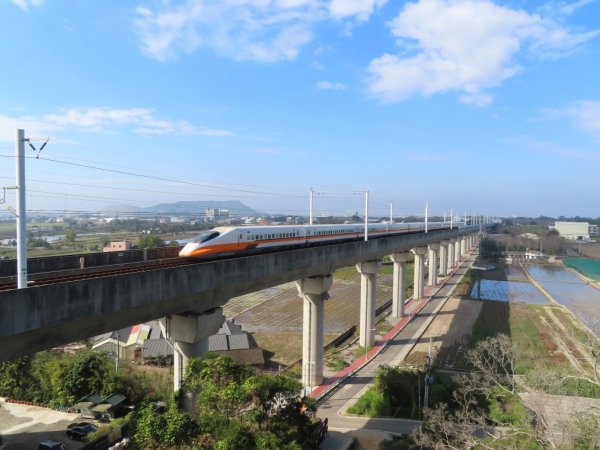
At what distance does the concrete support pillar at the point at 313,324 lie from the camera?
30.1 metres

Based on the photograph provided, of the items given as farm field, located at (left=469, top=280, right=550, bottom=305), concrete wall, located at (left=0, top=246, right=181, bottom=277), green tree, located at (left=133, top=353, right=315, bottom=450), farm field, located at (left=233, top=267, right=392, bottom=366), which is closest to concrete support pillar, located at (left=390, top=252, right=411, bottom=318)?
farm field, located at (left=233, top=267, right=392, bottom=366)

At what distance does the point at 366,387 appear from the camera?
30141mm

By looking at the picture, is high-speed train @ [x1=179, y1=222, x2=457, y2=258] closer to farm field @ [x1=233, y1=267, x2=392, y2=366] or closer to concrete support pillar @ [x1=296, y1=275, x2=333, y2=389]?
concrete support pillar @ [x1=296, y1=275, x2=333, y2=389]

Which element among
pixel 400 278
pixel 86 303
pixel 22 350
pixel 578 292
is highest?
pixel 86 303

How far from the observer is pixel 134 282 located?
14297mm

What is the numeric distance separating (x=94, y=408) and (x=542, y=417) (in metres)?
23.9

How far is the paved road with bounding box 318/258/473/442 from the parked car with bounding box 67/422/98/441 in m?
12.8

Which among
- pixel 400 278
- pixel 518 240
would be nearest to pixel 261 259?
pixel 400 278

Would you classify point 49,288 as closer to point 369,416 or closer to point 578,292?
point 369,416

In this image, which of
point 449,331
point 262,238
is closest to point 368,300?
point 449,331

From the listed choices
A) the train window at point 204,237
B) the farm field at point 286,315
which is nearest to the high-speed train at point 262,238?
the train window at point 204,237

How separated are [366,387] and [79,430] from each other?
59.5 feet

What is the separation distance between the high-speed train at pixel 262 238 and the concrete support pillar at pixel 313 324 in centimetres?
300

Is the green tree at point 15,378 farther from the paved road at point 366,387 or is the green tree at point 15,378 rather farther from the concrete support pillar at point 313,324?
the paved road at point 366,387
